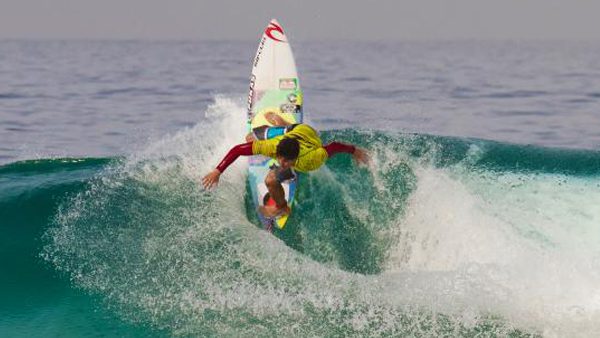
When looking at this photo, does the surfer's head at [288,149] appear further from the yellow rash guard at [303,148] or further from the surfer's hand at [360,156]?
the surfer's hand at [360,156]

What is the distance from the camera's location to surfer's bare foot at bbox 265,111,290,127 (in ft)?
36.3

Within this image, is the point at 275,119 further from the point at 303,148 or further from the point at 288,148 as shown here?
the point at 288,148

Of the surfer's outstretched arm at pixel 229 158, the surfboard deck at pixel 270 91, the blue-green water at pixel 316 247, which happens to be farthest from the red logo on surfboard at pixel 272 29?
the surfer's outstretched arm at pixel 229 158

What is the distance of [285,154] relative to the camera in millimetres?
8562

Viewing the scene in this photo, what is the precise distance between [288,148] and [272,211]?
5.11 feet

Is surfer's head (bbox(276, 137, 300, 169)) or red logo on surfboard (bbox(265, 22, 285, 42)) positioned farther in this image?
red logo on surfboard (bbox(265, 22, 285, 42))

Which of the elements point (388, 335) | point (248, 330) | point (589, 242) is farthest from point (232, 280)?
point (589, 242)

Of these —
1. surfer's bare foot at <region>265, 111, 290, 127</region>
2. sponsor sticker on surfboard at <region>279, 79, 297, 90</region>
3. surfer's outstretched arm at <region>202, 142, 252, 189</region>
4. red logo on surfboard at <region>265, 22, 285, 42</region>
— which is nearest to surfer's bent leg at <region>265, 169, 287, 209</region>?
surfer's outstretched arm at <region>202, 142, 252, 189</region>

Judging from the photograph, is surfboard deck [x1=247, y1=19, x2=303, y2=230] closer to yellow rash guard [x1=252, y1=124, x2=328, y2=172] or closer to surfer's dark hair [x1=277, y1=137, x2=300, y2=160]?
yellow rash guard [x1=252, y1=124, x2=328, y2=172]

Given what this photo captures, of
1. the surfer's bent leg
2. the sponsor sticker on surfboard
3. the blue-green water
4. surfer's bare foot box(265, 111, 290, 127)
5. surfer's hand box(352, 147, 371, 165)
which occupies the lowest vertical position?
the blue-green water

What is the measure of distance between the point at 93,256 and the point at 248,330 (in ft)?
9.62

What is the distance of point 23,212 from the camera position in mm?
10875

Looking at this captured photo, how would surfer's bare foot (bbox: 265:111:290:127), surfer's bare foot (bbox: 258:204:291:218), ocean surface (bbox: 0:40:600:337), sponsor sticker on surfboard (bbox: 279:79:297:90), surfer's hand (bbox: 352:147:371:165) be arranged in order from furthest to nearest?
sponsor sticker on surfboard (bbox: 279:79:297:90) → surfer's bare foot (bbox: 265:111:290:127) → surfer's bare foot (bbox: 258:204:291:218) → surfer's hand (bbox: 352:147:371:165) → ocean surface (bbox: 0:40:600:337)

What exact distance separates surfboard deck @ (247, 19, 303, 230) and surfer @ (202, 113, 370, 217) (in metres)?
0.69
